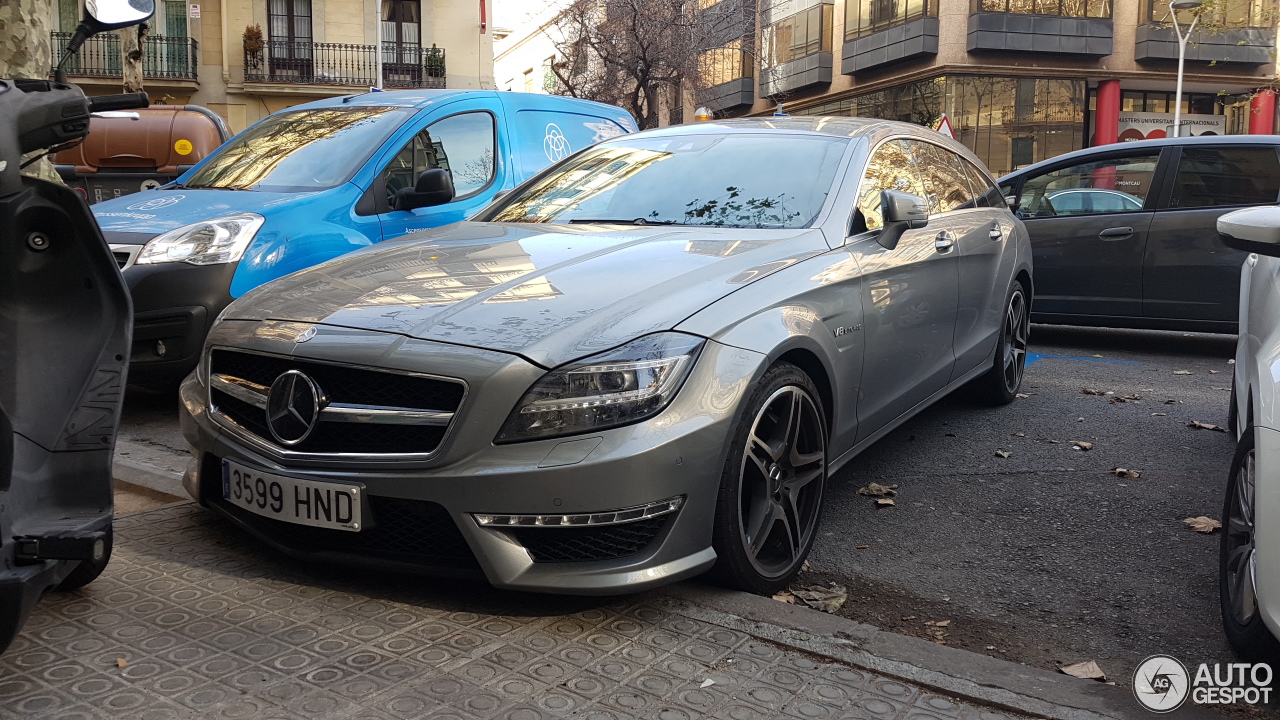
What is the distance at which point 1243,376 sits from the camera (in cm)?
392

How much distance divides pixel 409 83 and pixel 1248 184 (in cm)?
2947

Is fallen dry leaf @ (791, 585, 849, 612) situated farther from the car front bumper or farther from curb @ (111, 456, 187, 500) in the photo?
curb @ (111, 456, 187, 500)

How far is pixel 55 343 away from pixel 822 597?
2.26 metres

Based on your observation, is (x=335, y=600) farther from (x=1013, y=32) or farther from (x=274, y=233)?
(x=1013, y=32)

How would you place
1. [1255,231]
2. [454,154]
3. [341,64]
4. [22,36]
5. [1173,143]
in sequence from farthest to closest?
[341,64], [22,36], [1173,143], [454,154], [1255,231]

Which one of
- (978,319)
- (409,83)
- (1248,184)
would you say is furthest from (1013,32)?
(978,319)

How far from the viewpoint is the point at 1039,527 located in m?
4.16

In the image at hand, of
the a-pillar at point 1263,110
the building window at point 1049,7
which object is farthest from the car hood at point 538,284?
the a-pillar at point 1263,110

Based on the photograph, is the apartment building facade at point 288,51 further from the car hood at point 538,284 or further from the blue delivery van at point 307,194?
the car hood at point 538,284

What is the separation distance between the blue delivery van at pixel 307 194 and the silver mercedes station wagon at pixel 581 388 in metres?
1.64

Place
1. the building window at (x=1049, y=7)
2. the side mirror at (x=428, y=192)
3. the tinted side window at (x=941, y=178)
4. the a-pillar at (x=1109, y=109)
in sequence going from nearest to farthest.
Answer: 1. the tinted side window at (x=941, y=178)
2. the side mirror at (x=428, y=192)
3. the building window at (x=1049, y=7)
4. the a-pillar at (x=1109, y=109)

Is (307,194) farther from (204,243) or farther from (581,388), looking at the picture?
(581,388)

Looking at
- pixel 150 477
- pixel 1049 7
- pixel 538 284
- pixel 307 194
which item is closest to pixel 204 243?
pixel 307 194

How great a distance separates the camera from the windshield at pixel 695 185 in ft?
13.7
